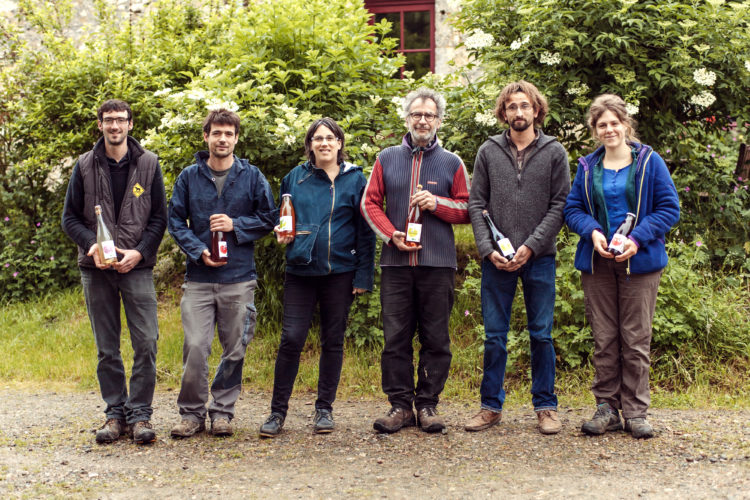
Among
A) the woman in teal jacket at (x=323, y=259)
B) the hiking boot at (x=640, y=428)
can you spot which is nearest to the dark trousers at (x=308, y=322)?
the woman in teal jacket at (x=323, y=259)

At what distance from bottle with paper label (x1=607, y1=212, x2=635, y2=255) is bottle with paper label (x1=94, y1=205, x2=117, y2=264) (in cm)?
297

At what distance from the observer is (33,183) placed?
9.63 m

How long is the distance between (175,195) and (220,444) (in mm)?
1594

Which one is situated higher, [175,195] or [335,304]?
[175,195]

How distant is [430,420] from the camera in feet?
15.7

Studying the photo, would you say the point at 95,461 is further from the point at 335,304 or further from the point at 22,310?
the point at 22,310

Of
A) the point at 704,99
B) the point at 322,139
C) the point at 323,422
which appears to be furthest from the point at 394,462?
the point at 704,99

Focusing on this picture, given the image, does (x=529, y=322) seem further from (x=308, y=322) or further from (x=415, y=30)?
(x=415, y=30)

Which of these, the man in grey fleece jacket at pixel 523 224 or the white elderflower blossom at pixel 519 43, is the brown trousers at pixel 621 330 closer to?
the man in grey fleece jacket at pixel 523 224

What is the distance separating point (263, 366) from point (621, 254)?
3.34 m

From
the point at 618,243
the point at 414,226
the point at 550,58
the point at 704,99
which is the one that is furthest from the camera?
the point at 550,58

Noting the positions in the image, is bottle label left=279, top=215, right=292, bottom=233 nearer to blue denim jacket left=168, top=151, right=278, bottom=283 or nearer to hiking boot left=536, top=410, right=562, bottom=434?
blue denim jacket left=168, top=151, right=278, bottom=283

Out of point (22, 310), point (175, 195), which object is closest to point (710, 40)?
point (175, 195)

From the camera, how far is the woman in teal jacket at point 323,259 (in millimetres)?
4734
